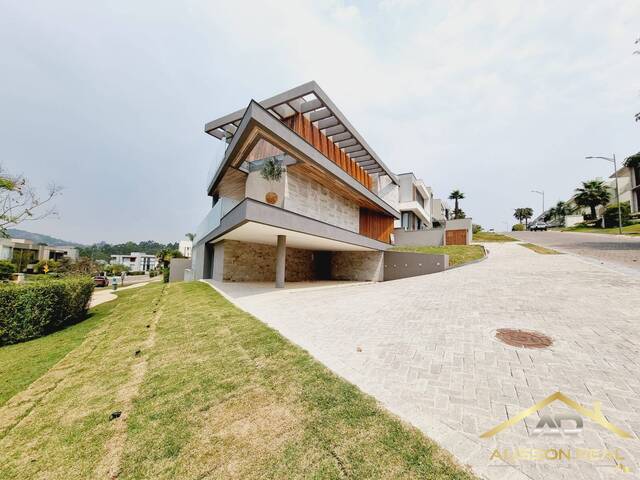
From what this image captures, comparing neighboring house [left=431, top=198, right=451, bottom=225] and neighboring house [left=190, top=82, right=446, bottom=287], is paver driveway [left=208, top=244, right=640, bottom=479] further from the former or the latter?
neighboring house [left=431, top=198, right=451, bottom=225]

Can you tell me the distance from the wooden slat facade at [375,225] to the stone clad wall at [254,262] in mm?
6734

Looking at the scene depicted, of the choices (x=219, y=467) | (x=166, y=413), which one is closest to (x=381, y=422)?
(x=219, y=467)

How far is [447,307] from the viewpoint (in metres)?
8.06

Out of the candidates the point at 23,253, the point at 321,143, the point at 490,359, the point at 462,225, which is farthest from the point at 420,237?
the point at 23,253

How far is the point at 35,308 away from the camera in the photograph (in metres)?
10.6

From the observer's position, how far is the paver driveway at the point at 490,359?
2.72 m

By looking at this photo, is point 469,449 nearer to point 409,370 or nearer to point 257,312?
point 409,370

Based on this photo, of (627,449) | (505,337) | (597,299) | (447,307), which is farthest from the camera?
(447,307)

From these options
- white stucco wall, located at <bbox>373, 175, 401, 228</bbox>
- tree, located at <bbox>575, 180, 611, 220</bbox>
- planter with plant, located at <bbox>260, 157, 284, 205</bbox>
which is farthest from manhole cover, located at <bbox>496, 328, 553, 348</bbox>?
tree, located at <bbox>575, 180, 611, 220</bbox>

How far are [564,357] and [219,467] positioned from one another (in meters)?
5.53

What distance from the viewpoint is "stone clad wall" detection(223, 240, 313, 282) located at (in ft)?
54.9

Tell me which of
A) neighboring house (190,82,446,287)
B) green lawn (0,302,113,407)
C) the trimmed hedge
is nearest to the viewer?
green lawn (0,302,113,407)

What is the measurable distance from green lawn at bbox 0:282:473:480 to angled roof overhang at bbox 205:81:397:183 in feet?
34.9

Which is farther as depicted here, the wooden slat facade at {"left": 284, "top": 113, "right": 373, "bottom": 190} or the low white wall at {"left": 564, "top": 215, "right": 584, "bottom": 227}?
the low white wall at {"left": 564, "top": 215, "right": 584, "bottom": 227}
